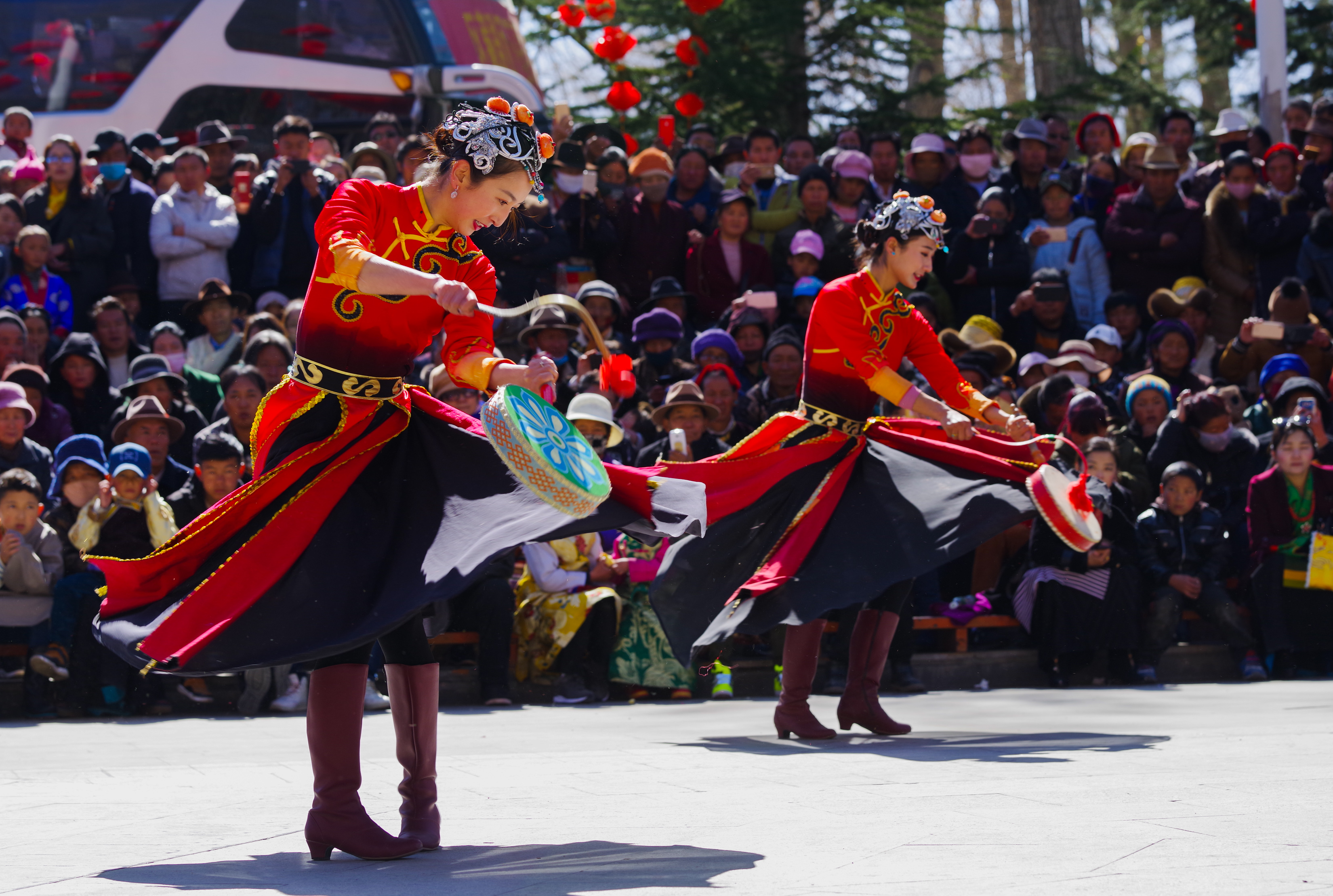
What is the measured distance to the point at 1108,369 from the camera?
989cm

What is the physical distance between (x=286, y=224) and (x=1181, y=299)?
626cm

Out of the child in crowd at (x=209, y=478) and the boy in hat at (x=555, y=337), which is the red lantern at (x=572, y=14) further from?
the child in crowd at (x=209, y=478)

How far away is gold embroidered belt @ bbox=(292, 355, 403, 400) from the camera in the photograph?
153 inches

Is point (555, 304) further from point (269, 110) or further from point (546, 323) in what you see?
point (269, 110)

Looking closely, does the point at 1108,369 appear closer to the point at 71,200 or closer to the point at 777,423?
the point at 777,423

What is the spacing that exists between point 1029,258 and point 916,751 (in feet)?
21.2

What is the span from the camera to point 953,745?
5.66m

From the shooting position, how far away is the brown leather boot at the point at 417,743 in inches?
148

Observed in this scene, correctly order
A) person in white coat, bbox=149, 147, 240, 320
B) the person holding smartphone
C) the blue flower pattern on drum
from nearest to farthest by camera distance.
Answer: the blue flower pattern on drum
person in white coat, bbox=149, 147, 240, 320
the person holding smartphone

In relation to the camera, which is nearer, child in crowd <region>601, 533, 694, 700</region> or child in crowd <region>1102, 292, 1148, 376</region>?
child in crowd <region>601, 533, 694, 700</region>

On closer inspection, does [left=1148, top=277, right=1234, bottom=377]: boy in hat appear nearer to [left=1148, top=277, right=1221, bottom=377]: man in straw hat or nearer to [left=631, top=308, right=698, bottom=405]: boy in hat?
[left=1148, top=277, right=1221, bottom=377]: man in straw hat

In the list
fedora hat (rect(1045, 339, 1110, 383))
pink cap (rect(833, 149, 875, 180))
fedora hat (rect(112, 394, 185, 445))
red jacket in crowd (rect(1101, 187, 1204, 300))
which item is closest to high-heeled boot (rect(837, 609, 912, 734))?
fedora hat (rect(112, 394, 185, 445))

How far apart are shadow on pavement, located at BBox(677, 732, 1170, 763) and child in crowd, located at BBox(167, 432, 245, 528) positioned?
2962mm

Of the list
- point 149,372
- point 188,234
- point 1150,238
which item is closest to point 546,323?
point 149,372
